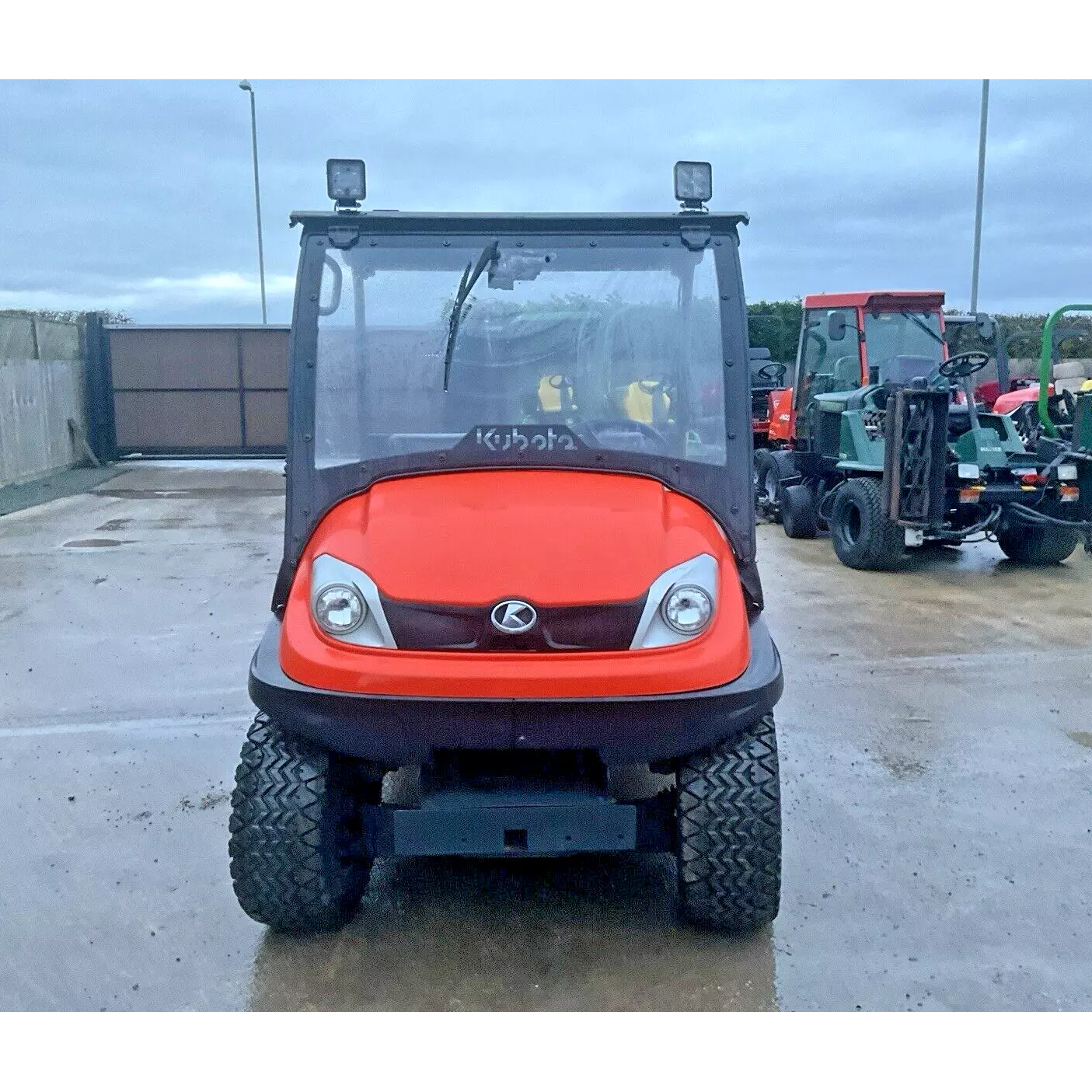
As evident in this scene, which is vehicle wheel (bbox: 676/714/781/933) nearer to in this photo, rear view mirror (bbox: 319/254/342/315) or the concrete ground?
the concrete ground

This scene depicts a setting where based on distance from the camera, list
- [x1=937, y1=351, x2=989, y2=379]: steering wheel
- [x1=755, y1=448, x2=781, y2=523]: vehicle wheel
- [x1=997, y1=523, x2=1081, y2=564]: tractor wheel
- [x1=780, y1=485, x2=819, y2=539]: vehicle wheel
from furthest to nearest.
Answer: [x1=755, y1=448, x2=781, y2=523]: vehicle wheel → [x1=780, y1=485, x2=819, y2=539]: vehicle wheel → [x1=997, y1=523, x2=1081, y2=564]: tractor wheel → [x1=937, y1=351, x2=989, y2=379]: steering wheel

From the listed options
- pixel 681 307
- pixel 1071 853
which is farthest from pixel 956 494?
pixel 681 307

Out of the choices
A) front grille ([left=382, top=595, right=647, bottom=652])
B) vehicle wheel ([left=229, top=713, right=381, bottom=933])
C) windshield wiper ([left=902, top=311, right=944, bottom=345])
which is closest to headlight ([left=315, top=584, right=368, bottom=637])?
front grille ([left=382, top=595, right=647, bottom=652])

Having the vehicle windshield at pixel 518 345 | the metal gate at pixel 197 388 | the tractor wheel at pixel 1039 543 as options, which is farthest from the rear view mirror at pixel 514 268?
the metal gate at pixel 197 388

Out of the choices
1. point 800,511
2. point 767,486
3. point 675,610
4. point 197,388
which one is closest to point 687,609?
point 675,610

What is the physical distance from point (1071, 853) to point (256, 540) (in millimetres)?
8301

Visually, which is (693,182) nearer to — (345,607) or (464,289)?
(464,289)

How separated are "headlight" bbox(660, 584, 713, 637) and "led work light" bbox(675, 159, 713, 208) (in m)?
1.32

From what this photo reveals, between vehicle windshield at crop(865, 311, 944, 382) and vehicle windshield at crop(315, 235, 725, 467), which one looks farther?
vehicle windshield at crop(865, 311, 944, 382)

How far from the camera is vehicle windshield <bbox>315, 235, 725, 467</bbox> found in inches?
138

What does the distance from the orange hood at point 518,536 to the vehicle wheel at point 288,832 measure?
0.55 meters

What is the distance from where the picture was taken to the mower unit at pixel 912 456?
8578mm

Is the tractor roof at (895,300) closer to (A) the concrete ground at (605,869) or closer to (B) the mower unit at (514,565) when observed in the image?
(A) the concrete ground at (605,869)

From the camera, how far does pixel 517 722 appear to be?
115 inches
